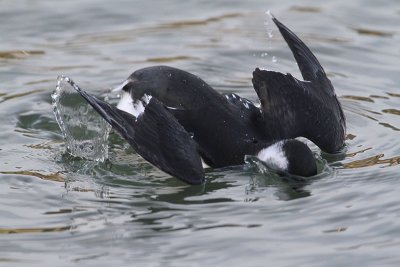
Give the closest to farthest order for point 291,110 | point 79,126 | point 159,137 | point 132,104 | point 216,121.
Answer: point 159,137 < point 216,121 < point 132,104 < point 291,110 < point 79,126

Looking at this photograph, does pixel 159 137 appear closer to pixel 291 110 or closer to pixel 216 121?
pixel 216 121

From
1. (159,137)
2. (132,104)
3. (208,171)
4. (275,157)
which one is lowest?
(208,171)

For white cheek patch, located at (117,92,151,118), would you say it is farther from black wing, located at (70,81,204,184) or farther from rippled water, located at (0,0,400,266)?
rippled water, located at (0,0,400,266)

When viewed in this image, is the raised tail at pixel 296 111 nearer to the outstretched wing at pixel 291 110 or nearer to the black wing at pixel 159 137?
the outstretched wing at pixel 291 110

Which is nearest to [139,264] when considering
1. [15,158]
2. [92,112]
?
[15,158]

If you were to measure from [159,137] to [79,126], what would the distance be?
4.70 ft

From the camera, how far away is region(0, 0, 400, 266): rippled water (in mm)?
7051

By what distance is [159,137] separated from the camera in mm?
8070

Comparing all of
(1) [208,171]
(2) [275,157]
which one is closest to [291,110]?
(2) [275,157]

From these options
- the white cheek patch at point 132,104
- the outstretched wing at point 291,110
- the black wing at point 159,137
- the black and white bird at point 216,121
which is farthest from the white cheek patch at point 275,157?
the white cheek patch at point 132,104

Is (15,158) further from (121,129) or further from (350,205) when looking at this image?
(350,205)

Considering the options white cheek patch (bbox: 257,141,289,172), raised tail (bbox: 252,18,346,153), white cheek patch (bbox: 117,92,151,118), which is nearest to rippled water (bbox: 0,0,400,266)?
white cheek patch (bbox: 257,141,289,172)

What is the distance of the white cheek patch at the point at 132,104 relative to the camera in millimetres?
8391

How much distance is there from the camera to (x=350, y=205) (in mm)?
7781
